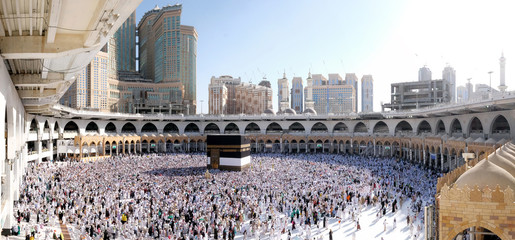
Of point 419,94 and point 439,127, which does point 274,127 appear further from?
point 419,94

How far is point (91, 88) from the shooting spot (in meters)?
78.1

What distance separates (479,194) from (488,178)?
0.37 m

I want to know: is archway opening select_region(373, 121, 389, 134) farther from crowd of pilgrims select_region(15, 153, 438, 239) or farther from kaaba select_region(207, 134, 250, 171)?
kaaba select_region(207, 134, 250, 171)

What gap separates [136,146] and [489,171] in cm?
4689

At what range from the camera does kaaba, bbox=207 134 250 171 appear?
1111 inches

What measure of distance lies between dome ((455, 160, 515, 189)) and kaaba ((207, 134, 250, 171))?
891 inches

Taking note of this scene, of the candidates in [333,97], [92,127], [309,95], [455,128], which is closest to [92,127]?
[92,127]

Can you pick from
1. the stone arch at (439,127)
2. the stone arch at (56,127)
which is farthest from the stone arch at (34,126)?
the stone arch at (439,127)

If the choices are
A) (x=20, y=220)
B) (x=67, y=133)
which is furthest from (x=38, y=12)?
(x=67, y=133)

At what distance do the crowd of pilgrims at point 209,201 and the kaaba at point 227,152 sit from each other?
11.3 feet

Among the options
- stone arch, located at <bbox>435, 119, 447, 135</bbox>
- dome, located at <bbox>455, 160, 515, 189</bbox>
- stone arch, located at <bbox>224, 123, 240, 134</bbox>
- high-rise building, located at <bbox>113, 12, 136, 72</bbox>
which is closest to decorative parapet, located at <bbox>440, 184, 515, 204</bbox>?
dome, located at <bbox>455, 160, 515, 189</bbox>

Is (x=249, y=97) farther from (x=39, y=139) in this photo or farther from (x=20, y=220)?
(x=20, y=220)

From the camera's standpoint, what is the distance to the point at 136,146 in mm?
47719

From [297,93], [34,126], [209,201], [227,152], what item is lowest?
[209,201]
